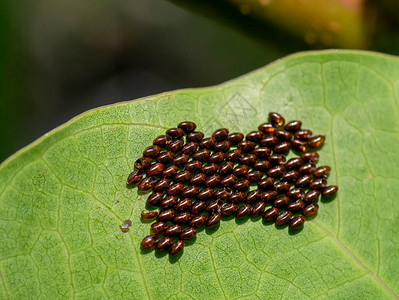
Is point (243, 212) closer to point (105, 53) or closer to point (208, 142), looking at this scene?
point (208, 142)

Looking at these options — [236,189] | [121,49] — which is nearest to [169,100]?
[236,189]

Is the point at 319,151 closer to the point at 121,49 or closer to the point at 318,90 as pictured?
the point at 318,90

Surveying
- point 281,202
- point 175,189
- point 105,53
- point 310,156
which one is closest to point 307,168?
point 310,156

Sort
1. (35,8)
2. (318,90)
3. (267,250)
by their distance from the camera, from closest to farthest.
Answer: (267,250), (318,90), (35,8)

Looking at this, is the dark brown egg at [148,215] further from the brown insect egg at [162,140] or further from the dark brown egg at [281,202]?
the dark brown egg at [281,202]

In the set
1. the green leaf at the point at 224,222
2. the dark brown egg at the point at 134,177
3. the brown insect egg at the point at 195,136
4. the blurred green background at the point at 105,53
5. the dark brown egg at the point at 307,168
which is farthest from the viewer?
the blurred green background at the point at 105,53

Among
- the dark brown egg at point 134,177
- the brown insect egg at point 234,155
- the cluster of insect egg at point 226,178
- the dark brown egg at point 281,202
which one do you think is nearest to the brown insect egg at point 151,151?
the cluster of insect egg at point 226,178
